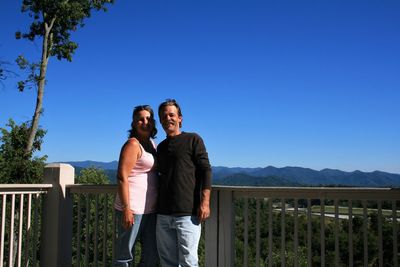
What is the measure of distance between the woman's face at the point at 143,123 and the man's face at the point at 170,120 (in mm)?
120

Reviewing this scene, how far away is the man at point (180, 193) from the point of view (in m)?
2.63

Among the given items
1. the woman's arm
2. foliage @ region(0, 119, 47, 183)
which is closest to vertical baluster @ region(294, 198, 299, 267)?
the woman's arm

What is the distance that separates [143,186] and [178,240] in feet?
1.43

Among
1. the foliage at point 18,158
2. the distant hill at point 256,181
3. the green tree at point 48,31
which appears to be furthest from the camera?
the green tree at point 48,31

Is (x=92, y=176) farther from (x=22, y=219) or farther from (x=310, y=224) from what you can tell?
(x=310, y=224)

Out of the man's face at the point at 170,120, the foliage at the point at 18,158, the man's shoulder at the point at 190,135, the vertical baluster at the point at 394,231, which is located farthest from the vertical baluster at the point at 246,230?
the foliage at the point at 18,158

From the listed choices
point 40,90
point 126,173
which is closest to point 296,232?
point 126,173

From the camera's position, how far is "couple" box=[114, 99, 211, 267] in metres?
2.64

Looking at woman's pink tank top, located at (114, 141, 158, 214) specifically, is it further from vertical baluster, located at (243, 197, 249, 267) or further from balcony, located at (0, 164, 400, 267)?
vertical baluster, located at (243, 197, 249, 267)

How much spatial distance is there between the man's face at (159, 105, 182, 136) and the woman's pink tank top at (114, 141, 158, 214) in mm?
223

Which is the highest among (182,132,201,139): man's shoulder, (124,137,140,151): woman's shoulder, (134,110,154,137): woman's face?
(134,110,154,137): woman's face

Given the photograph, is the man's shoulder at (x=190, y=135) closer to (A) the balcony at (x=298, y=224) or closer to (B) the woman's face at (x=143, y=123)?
(B) the woman's face at (x=143, y=123)

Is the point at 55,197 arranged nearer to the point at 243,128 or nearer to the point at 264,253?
the point at 264,253

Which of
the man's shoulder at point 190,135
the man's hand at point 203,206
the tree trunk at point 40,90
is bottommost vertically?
the man's hand at point 203,206
